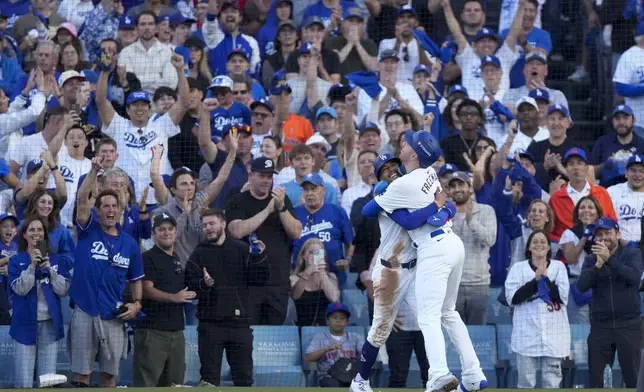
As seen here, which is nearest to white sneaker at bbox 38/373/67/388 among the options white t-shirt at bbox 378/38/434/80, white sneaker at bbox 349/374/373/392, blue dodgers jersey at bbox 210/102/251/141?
white sneaker at bbox 349/374/373/392

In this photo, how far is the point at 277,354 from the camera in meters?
11.5

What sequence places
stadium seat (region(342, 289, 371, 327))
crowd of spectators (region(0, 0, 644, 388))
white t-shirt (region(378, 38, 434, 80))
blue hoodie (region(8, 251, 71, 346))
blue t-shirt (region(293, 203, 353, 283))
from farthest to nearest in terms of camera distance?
white t-shirt (region(378, 38, 434, 80))
stadium seat (region(342, 289, 371, 327))
blue t-shirt (region(293, 203, 353, 283))
crowd of spectators (region(0, 0, 644, 388))
blue hoodie (region(8, 251, 71, 346))

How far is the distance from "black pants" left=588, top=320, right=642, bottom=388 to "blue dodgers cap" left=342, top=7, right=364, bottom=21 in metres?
5.24

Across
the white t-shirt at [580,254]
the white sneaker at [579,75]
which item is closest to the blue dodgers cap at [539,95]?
the white sneaker at [579,75]

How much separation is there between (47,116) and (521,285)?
16.6 ft

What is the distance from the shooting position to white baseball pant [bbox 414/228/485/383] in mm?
8477

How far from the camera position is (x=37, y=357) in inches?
427

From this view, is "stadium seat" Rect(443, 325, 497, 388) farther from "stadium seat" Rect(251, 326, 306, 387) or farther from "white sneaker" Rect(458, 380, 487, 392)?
"white sneaker" Rect(458, 380, 487, 392)

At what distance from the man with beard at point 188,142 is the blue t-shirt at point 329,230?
1515 mm

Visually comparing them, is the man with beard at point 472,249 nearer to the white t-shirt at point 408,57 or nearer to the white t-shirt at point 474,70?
the white t-shirt at point 474,70

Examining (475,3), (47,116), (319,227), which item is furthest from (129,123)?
(475,3)

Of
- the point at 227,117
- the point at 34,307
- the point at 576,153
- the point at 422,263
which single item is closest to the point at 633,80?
the point at 576,153

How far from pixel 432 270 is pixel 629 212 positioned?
4.52 metres

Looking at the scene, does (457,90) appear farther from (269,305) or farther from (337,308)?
(269,305)
